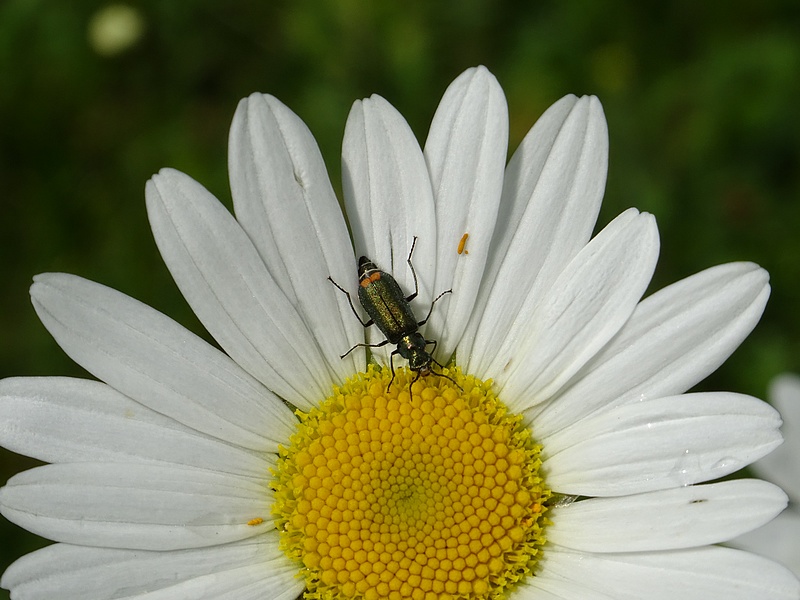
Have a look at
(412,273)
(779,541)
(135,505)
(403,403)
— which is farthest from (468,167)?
(779,541)

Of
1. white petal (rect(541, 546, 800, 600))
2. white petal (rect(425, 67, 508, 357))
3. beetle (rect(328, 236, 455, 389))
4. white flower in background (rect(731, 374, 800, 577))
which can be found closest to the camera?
white petal (rect(541, 546, 800, 600))

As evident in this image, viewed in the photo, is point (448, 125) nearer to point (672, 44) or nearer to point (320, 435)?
point (320, 435)

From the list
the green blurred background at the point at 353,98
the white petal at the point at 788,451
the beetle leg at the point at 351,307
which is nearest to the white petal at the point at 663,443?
the beetle leg at the point at 351,307

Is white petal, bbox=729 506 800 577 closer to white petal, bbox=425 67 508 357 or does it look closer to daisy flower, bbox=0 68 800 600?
daisy flower, bbox=0 68 800 600

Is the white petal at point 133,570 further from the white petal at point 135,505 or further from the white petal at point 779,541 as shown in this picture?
the white petal at point 779,541

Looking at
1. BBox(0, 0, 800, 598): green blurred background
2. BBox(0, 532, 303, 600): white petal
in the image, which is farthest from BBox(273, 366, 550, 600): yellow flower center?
BBox(0, 0, 800, 598): green blurred background
